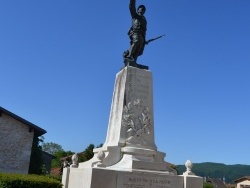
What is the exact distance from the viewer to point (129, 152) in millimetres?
11617

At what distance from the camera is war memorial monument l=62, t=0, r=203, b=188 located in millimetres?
10500

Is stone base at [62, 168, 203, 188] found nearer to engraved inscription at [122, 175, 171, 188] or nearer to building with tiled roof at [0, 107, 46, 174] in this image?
engraved inscription at [122, 175, 171, 188]

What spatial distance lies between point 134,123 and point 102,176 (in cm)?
272

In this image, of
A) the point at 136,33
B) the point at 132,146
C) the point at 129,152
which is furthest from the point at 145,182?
the point at 136,33

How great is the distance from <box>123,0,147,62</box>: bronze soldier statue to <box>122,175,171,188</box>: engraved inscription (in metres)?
4.80

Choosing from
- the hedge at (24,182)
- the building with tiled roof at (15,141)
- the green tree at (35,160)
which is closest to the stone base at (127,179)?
the hedge at (24,182)

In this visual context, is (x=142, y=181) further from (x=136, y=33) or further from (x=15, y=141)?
(x=15, y=141)

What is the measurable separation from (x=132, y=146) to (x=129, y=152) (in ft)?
1.16

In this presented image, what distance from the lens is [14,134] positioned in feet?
79.2

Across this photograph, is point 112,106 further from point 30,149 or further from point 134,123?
point 30,149

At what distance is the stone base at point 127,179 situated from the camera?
33.2ft

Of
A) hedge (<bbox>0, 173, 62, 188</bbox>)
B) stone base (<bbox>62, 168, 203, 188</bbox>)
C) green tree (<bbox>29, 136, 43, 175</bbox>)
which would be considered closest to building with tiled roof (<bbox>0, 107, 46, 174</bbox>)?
green tree (<bbox>29, 136, 43, 175</bbox>)

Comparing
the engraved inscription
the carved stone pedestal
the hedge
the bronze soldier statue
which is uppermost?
the bronze soldier statue

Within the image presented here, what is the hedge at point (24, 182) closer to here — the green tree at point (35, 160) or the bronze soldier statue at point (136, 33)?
the bronze soldier statue at point (136, 33)
